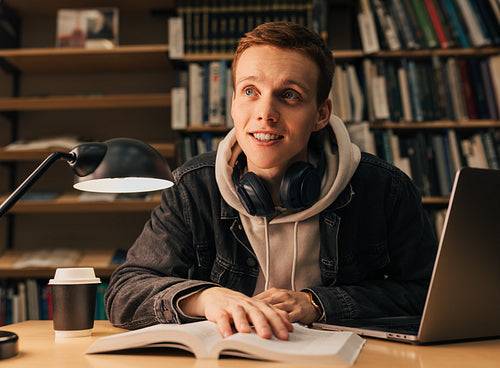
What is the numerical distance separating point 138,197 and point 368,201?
1.52 m

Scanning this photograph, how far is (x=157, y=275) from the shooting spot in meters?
1.11

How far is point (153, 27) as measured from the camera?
115 inches

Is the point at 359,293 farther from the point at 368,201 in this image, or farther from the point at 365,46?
the point at 365,46

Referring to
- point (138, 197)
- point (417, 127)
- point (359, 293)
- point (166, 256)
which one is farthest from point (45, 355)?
point (417, 127)

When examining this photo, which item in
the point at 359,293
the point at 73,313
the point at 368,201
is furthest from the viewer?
the point at 368,201

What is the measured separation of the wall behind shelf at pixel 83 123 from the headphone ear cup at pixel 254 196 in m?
1.72

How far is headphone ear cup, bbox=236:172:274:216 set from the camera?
3.70ft

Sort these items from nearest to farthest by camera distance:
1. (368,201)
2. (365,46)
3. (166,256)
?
(166,256)
(368,201)
(365,46)

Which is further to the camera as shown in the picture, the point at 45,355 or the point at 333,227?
the point at 333,227

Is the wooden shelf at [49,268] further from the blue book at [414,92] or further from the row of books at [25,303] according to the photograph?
the blue book at [414,92]

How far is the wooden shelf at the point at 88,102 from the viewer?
2.57 metres

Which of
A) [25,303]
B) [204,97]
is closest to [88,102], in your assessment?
[204,97]

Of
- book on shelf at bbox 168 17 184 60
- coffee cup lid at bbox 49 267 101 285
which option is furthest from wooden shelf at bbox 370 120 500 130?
coffee cup lid at bbox 49 267 101 285

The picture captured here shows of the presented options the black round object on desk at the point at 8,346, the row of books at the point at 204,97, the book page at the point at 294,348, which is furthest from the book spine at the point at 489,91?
the black round object on desk at the point at 8,346
